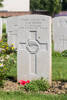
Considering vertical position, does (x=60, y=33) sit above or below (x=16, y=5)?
above

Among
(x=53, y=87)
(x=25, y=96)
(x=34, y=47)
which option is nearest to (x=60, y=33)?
(x=34, y=47)

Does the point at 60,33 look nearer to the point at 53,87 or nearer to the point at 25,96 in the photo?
the point at 53,87

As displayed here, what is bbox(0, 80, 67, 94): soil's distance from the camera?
550cm

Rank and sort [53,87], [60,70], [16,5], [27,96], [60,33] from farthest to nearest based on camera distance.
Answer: [16,5] < [60,33] < [60,70] < [53,87] < [27,96]

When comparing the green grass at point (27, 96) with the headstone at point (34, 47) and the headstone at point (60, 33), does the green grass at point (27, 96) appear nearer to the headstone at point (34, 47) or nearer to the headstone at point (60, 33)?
the headstone at point (34, 47)

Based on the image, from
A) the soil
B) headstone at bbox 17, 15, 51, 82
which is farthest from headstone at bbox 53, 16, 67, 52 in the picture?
headstone at bbox 17, 15, 51, 82

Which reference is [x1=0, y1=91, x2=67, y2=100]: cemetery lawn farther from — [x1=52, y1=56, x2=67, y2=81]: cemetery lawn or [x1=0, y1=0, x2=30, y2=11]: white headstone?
[x1=0, y1=0, x2=30, y2=11]: white headstone

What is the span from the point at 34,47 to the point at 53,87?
0.98 m

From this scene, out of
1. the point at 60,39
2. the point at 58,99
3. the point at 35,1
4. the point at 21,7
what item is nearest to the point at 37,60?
the point at 58,99

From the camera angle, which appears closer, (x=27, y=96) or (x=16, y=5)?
(x=27, y=96)

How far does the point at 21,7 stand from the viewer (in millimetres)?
40062

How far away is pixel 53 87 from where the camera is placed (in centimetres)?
580

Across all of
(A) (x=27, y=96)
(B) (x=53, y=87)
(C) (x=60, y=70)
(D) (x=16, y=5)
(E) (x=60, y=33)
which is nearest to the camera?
(A) (x=27, y=96)

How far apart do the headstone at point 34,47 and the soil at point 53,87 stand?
0.22m
